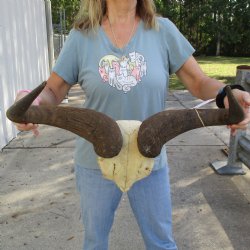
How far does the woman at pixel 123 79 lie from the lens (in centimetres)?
222

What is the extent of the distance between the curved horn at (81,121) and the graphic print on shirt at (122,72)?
358mm

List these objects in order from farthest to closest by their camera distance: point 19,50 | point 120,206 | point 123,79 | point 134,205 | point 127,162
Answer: point 19,50
point 120,206
point 134,205
point 123,79
point 127,162

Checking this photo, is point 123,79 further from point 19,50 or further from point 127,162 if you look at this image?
point 19,50

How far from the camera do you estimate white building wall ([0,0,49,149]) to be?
21.7ft

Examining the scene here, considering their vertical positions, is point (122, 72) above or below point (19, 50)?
above

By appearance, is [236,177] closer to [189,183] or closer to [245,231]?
[189,183]

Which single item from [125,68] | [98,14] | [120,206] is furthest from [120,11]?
[120,206]

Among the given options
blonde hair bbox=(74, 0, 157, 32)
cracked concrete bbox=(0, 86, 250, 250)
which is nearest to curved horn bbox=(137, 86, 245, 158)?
blonde hair bbox=(74, 0, 157, 32)

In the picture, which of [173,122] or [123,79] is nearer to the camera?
[173,122]

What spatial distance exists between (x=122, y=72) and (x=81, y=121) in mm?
449

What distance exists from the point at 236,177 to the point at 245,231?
4.60ft

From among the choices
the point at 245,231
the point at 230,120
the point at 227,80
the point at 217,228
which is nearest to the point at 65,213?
the point at 217,228

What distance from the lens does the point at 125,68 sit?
7.25 feet

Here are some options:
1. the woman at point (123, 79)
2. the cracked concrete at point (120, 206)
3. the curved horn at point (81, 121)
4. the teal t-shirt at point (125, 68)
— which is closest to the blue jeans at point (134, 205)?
the woman at point (123, 79)
